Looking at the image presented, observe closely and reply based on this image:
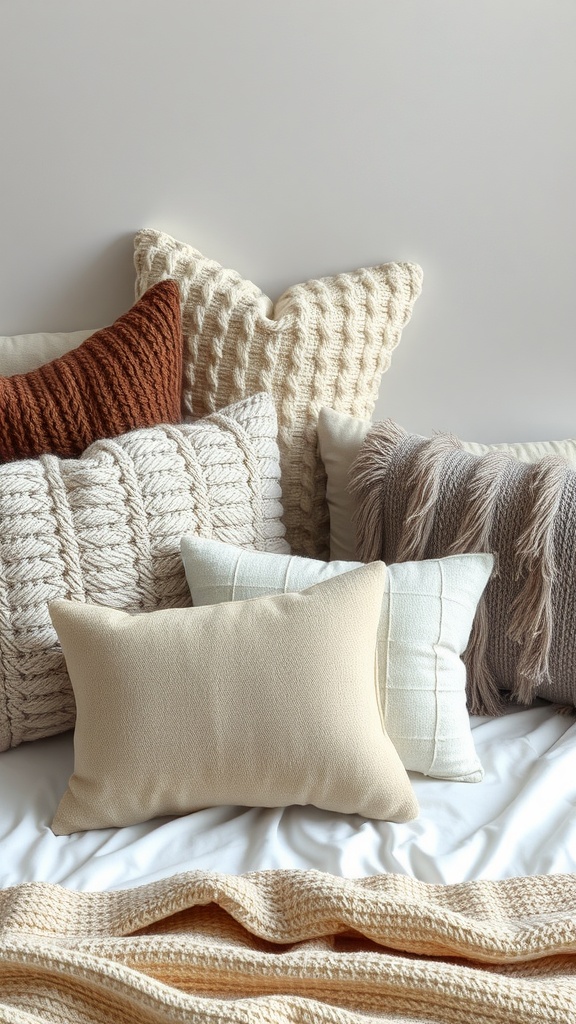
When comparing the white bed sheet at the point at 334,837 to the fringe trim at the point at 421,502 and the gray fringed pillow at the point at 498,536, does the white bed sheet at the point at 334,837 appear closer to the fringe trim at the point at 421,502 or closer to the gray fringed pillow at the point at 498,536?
the gray fringed pillow at the point at 498,536

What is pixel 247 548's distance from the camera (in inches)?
45.7

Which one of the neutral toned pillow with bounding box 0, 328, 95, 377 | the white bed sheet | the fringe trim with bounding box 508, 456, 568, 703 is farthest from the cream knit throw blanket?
the neutral toned pillow with bounding box 0, 328, 95, 377

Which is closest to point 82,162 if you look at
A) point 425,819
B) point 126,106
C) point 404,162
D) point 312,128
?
point 126,106

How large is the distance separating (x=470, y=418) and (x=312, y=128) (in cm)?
→ 52

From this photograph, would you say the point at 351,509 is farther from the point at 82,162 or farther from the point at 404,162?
the point at 82,162

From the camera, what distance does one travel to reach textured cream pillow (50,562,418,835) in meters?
0.92

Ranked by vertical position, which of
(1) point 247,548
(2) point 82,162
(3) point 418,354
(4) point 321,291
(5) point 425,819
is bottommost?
(5) point 425,819

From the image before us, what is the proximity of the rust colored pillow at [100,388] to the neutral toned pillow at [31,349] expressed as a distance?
0.10 metres

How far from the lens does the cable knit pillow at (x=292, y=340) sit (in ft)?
4.17

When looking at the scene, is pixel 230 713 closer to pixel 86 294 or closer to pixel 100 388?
pixel 100 388

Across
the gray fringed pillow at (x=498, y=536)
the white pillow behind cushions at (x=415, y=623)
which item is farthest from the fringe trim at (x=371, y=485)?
the white pillow behind cushions at (x=415, y=623)

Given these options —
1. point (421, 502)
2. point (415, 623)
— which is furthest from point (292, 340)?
point (415, 623)

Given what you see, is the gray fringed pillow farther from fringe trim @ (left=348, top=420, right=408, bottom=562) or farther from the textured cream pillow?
the textured cream pillow

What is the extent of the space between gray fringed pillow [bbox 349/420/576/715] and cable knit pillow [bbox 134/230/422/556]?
0.16 m
